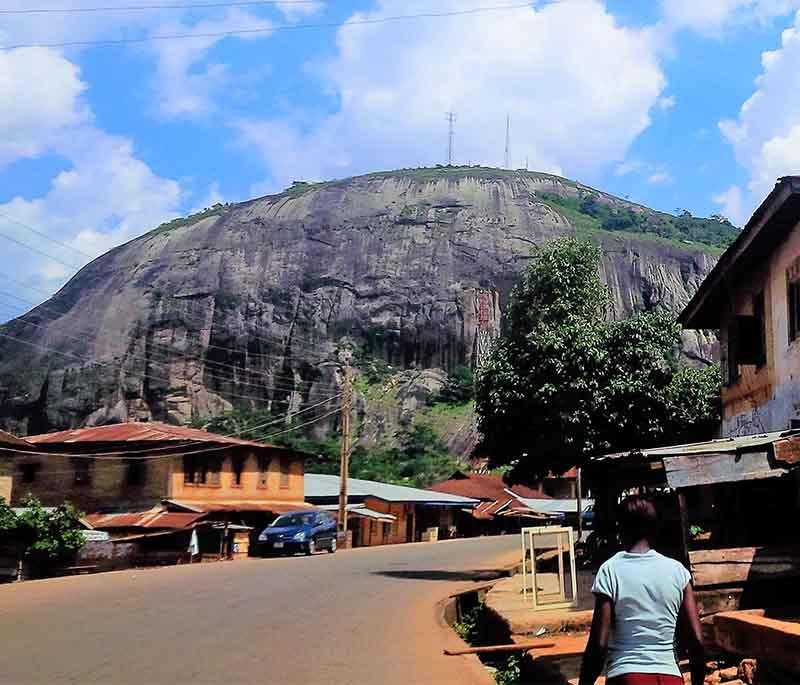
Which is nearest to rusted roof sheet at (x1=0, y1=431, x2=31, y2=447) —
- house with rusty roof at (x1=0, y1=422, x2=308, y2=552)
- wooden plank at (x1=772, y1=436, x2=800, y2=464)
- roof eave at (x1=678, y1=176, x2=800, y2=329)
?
house with rusty roof at (x1=0, y1=422, x2=308, y2=552)

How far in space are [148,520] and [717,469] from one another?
28.1 m

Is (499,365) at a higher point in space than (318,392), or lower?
lower

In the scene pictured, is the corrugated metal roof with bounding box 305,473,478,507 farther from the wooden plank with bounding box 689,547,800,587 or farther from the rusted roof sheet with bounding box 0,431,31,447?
the wooden plank with bounding box 689,547,800,587

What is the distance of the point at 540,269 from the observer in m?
21.7

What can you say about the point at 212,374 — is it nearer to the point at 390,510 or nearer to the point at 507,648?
the point at 390,510

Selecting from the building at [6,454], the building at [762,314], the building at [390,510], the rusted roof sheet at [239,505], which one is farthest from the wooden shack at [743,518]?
the building at [390,510]

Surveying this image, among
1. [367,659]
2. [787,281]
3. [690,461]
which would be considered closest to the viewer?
[690,461]

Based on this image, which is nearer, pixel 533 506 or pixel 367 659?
pixel 367 659

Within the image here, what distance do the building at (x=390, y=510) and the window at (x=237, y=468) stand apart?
227 inches

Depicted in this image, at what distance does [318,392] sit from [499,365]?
64747 mm

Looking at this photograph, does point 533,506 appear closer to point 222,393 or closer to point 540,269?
point 222,393

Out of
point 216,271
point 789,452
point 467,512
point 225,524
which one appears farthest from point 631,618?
point 216,271

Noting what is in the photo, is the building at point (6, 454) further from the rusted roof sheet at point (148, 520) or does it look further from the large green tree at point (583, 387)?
the large green tree at point (583, 387)

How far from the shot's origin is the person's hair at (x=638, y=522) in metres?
4.78
